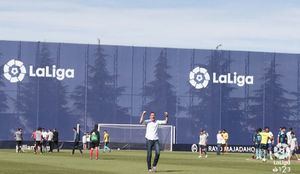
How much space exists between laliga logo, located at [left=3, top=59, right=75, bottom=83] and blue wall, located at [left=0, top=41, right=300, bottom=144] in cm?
38

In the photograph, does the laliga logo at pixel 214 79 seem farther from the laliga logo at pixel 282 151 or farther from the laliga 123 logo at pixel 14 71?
the laliga logo at pixel 282 151

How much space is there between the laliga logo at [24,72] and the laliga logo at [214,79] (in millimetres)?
11410

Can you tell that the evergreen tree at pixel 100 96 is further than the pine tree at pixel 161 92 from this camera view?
No

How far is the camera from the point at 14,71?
79.3 metres

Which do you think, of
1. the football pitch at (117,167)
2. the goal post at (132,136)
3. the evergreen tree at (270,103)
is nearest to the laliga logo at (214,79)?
the evergreen tree at (270,103)

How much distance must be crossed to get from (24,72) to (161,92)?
12.7 metres

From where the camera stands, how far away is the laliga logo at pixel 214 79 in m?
83.7

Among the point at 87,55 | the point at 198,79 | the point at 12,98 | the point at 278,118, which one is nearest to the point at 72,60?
the point at 87,55

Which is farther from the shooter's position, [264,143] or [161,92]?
[161,92]

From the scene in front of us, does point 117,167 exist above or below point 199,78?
below

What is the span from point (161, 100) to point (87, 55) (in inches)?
312

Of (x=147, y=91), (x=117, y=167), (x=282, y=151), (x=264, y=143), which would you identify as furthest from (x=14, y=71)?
(x=117, y=167)

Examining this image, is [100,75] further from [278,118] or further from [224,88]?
[278,118]

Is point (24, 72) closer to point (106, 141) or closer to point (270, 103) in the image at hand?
point (106, 141)
